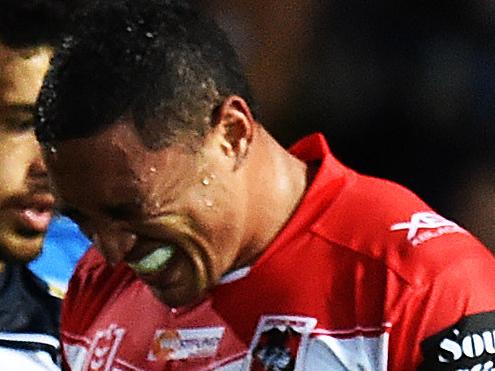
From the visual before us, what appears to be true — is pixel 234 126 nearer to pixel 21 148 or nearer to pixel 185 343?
pixel 185 343

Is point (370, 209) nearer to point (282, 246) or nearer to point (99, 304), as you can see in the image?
point (282, 246)

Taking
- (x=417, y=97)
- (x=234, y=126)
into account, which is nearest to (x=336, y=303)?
(x=234, y=126)

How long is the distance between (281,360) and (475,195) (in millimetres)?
680

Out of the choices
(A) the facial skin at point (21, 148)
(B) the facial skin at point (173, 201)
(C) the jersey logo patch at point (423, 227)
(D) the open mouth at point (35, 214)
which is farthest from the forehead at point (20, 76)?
(C) the jersey logo patch at point (423, 227)

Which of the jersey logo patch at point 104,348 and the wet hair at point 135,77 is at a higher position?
the wet hair at point 135,77

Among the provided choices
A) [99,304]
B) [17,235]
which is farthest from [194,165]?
[17,235]

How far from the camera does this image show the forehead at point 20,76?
140 centimetres

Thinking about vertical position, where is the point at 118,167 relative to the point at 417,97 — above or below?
above

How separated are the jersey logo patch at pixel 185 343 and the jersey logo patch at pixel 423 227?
7.0 inches

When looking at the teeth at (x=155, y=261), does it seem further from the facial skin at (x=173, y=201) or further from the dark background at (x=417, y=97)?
the dark background at (x=417, y=97)

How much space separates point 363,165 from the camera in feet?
5.63

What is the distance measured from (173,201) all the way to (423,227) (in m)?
0.20

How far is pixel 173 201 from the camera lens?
1.08 meters

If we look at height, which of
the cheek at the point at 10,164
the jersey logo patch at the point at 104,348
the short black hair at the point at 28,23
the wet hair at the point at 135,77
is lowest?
the jersey logo patch at the point at 104,348
